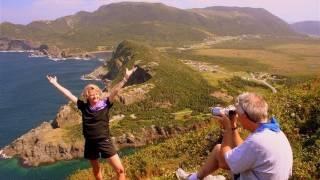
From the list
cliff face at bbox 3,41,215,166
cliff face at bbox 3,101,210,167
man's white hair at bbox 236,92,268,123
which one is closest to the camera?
man's white hair at bbox 236,92,268,123

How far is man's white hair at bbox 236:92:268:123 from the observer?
691 centimetres

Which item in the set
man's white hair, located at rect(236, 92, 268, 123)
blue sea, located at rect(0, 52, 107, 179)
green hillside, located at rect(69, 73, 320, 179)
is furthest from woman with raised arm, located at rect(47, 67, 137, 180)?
blue sea, located at rect(0, 52, 107, 179)

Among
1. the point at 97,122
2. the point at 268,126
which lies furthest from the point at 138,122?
the point at 268,126

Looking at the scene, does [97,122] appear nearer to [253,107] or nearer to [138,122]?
[253,107]

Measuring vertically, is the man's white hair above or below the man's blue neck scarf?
above

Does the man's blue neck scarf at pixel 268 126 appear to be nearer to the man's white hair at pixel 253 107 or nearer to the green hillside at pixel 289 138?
the man's white hair at pixel 253 107

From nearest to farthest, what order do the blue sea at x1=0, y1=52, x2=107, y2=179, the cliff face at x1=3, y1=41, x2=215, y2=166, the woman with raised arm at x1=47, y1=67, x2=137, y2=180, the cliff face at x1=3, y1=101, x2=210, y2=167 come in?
the woman with raised arm at x1=47, y1=67, x2=137, y2=180, the blue sea at x1=0, y1=52, x2=107, y2=179, the cliff face at x1=3, y1=101, x2=210, y2=167, the cliff face at x1=3, y1=41, x2=215, y2=166

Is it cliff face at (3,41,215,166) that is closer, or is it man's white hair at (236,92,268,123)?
man's white hair at (236,92,268,123)

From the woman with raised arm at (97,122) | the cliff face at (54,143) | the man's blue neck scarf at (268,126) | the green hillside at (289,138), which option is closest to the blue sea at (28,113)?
the cliff face at (54,143)

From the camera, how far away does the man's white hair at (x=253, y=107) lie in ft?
22.7

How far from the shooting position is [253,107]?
691 centimetres

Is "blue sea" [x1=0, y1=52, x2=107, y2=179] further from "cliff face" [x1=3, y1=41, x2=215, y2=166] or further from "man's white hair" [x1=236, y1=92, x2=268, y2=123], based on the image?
"man's white hair" [x1=236, y1=92, x2=268, y2=123]

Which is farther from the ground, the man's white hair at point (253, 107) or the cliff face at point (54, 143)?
the man's white hair at point (253, 107)

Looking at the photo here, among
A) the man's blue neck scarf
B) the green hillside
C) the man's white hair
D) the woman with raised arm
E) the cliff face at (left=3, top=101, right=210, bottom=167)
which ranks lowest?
the cliff face at (left=3, top=101, right=210, bottom=167)
